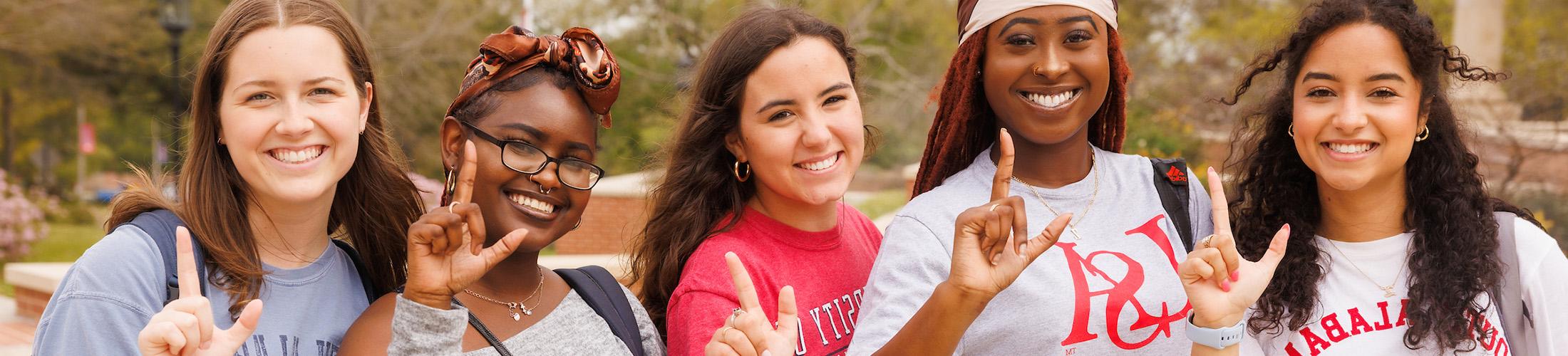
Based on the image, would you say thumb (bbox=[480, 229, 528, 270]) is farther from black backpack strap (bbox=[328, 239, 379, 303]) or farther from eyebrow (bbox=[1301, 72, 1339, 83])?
eyebrow (bbox=[1301, 72, 1339, 83])

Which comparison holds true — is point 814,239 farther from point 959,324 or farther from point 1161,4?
point 1161,4

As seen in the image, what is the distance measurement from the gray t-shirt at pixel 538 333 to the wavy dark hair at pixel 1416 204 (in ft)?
4.79

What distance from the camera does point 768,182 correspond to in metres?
2.81

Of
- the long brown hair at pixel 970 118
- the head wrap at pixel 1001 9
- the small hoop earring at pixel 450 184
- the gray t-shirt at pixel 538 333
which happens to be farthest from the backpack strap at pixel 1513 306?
the small hoop earring at pixel 450 184

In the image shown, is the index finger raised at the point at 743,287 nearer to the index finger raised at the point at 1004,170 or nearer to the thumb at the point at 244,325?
the index finger raised at the point at 1004,170

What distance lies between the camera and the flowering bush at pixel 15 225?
12.7m

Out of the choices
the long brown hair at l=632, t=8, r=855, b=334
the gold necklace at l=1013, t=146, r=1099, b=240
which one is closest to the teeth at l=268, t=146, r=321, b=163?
the long brown hair at l=632, t=8, r=855, b=334

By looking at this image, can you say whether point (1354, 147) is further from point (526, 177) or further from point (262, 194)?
point (262, 194)

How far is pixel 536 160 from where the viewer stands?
2.56 meters

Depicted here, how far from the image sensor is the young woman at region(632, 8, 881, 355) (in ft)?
8.83

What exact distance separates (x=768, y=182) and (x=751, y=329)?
621 millimetres

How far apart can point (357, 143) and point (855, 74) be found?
1.29 metres

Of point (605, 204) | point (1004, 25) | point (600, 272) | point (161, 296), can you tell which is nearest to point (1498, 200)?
point (1004, 25)

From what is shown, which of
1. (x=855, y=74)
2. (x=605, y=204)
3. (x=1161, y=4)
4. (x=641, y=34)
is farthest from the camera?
(x=1161, y=4)
